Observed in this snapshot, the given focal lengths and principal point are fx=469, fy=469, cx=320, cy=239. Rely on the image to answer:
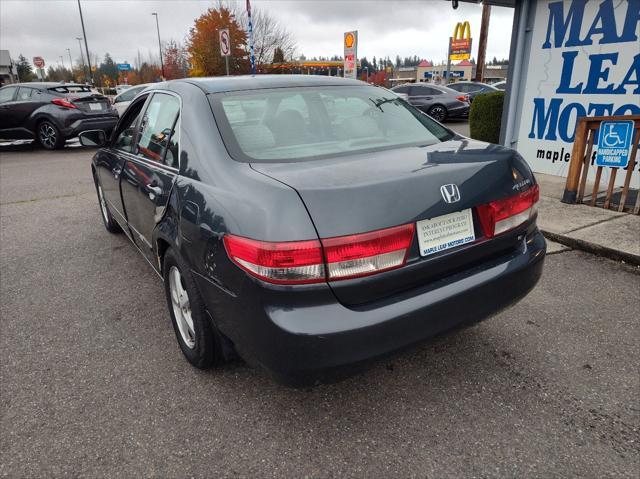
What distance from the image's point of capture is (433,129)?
112 inches

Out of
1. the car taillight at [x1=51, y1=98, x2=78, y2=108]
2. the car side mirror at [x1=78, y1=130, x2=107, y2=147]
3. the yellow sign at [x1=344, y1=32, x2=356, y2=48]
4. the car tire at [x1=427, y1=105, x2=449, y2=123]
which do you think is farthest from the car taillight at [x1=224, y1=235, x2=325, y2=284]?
the car tire at [x1=427, y1=105, x2=449, y2=123]

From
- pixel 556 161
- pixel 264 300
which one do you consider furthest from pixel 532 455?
pixel 556 161

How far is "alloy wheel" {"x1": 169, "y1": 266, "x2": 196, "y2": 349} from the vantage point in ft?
8.58

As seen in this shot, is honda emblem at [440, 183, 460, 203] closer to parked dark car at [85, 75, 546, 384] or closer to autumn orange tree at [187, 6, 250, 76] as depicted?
parked dark car at [85, 75, 546, 384]

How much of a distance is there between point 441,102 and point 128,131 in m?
15.0

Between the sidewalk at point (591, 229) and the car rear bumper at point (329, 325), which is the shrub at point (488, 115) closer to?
the sidewalk at point (591, 229)

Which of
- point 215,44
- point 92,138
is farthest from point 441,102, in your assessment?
point 215,44

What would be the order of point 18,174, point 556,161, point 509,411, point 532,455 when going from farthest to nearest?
point 18,174
point 556,161
point 509,411
point 532,455

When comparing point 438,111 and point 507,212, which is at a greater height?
point 507,212

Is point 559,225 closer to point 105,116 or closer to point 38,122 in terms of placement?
point 105,116

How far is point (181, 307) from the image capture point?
2.69m

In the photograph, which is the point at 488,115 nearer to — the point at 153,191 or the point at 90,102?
the point at 153,191

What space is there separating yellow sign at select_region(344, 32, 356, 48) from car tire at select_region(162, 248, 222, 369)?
14.0 meters

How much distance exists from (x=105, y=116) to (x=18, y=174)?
3.54 metres
